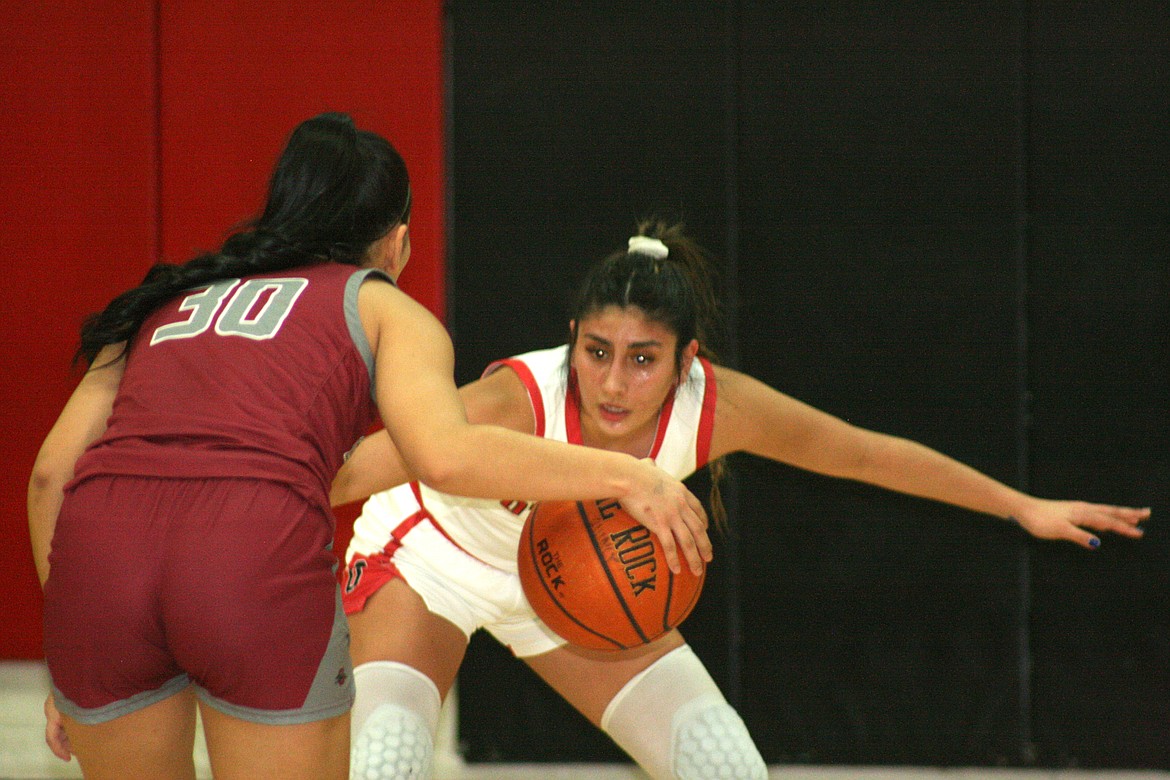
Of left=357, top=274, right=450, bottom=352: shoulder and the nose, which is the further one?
the nose

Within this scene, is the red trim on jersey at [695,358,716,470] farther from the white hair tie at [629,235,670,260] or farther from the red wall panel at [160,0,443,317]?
the red wall panel at [160,0,443,317]

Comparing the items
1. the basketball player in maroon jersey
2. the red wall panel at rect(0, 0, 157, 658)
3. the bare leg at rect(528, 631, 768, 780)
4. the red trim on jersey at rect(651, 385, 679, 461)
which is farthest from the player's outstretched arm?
the red wall panel at rect(0, 0, 157, 658)

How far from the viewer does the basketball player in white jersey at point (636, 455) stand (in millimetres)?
2281

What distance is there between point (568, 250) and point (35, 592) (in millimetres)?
2264

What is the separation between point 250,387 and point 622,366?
3.41ft

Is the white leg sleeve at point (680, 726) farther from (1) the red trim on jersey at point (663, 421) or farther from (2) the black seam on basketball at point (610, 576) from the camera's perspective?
(1) the red trim on jersey at point (663, 421)

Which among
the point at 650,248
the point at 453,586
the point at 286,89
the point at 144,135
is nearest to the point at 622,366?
the point at 650,248

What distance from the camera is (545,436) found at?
2414mm

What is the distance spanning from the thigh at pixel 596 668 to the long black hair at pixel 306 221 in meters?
1.12

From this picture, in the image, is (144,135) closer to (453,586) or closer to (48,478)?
(453,586)

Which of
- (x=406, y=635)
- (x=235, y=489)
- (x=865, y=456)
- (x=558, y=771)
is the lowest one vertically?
(x=558, y=771)

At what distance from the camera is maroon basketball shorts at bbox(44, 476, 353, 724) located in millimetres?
1317

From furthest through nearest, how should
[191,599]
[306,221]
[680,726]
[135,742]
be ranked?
1. [680,726]
2. [306,221]
3. [135,742]
4. [191,599]

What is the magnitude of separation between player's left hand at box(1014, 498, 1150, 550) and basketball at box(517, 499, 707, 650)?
2.88 ft
